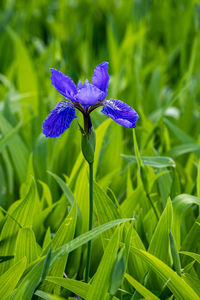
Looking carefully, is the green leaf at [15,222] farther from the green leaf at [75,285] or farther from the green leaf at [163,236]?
the green leaf at [163,236]

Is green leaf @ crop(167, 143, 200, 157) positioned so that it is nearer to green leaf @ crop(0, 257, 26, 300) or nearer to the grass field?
the grass field

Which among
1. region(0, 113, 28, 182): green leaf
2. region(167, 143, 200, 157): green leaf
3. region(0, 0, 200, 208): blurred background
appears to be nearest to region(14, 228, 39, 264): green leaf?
region(0, 0, 200, 208): blurred background

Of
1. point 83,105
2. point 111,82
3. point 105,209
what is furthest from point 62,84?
point 111,82

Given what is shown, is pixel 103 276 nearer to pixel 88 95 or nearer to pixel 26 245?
pixel 26 245

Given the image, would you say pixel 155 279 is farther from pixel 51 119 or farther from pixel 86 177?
pixel 51 119

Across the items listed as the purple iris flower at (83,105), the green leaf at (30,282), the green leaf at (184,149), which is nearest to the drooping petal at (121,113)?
the purple iris flower at (83,105)

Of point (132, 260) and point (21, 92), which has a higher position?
point (21, 92)

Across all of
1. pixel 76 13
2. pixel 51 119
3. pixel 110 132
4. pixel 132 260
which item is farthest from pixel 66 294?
pixel 76 13
